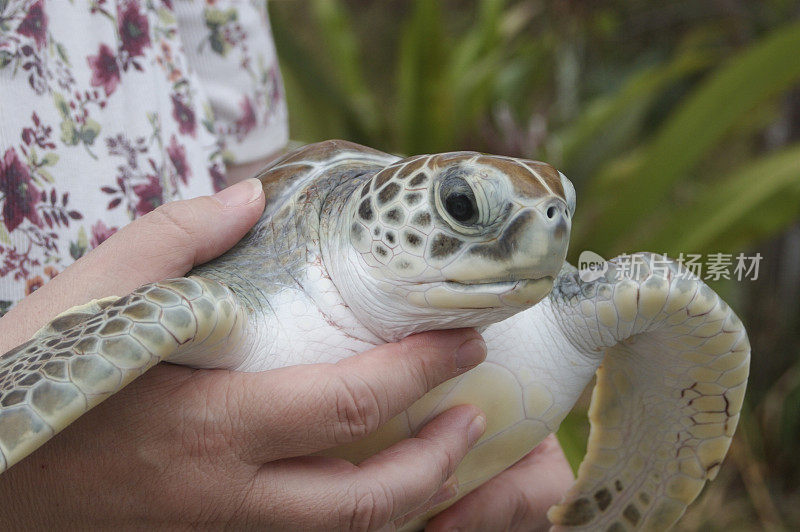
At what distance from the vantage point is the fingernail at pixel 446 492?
77 centimetres

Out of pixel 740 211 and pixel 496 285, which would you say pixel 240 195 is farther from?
pixel 740 211

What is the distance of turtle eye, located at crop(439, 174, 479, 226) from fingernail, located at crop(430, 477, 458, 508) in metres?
0.33

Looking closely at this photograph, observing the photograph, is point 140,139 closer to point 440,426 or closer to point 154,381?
point 154,381

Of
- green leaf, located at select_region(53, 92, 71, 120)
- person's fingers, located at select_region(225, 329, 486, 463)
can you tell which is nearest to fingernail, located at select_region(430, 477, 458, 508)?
person's fingers, located at select_region(225, 329, 486, 463)

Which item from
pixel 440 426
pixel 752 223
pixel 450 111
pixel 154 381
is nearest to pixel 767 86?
pixel 752 223

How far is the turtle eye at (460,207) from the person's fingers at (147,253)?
23 centimetres

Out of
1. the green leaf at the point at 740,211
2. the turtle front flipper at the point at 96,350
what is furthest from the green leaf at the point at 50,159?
the green leaf at the point at 740,211

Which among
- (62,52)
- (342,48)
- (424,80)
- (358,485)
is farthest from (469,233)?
(342,48)

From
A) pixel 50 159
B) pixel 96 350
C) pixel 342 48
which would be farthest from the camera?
pixel 342 48

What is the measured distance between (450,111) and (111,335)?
209 cm

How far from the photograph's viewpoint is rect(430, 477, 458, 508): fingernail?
774 millimetres

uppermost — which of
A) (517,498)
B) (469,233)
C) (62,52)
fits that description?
(62,52)

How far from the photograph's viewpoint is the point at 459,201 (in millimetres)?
585

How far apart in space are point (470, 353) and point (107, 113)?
51cm
